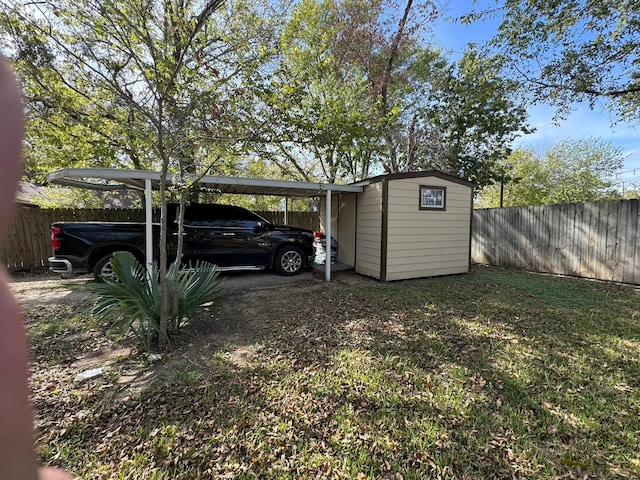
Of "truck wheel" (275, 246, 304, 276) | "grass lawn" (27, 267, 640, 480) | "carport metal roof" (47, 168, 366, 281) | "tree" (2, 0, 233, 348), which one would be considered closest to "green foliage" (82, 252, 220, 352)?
"tree" (2, 0, 233, 348)

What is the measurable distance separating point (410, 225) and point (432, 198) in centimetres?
90

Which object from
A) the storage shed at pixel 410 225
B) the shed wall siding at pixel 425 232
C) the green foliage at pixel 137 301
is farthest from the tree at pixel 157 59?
the shed wall siding at pixel 425 232

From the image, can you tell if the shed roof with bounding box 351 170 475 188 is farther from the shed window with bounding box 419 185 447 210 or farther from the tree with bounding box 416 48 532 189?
the tree with bounding box 416 48 532 189

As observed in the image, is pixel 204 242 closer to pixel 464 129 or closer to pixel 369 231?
pixel 369 231

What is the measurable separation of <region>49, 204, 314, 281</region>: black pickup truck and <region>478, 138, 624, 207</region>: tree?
39.6 ft

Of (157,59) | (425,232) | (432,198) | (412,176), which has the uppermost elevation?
(157,59)

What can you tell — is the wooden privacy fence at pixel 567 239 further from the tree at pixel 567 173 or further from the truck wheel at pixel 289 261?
the tree at pixel 567 173

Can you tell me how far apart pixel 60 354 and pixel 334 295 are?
377 centimetres

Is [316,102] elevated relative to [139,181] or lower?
elevated

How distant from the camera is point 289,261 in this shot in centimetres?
A: 704

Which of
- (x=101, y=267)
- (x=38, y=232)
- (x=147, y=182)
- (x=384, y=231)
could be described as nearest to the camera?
(x=147, y=182)

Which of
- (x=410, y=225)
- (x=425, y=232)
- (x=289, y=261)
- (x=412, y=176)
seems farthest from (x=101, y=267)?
(x=425, y=232)

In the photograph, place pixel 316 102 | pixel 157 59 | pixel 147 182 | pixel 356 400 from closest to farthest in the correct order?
pixel 356 400 → pixel 157 59 → pixel 147 182 → pixel 316 102

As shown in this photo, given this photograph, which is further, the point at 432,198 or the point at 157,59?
the point at 432,198
